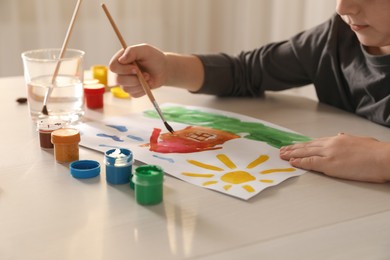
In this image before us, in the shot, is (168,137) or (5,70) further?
(5,70)

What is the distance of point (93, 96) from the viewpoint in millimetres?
1021

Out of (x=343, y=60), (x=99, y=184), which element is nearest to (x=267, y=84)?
(x=343, y=60)

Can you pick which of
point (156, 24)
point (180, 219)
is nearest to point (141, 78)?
point (180, 219)

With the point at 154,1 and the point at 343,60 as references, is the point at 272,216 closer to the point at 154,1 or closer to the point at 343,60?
the point at 343,60

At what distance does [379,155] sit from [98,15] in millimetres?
1403

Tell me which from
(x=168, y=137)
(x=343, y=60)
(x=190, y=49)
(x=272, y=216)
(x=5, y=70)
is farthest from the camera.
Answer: (x=190, y=49)

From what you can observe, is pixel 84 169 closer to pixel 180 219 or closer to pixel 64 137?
pixel 64 137

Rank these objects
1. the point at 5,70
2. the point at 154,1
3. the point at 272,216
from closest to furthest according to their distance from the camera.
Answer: the point at 272,216 → the point at 5,70 → the point at 154,1

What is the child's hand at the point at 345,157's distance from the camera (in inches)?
27.9

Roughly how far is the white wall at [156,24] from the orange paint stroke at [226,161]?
4.13ft

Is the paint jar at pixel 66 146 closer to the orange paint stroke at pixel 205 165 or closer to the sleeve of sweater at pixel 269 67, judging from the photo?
the orange paint stroke at pixel 205 165

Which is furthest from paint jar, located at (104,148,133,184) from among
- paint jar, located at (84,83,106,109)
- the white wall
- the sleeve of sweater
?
the white wall

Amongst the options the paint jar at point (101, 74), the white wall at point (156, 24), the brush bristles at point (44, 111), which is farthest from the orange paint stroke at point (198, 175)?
the white wall at point (156, 24)

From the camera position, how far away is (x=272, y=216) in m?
0.60
